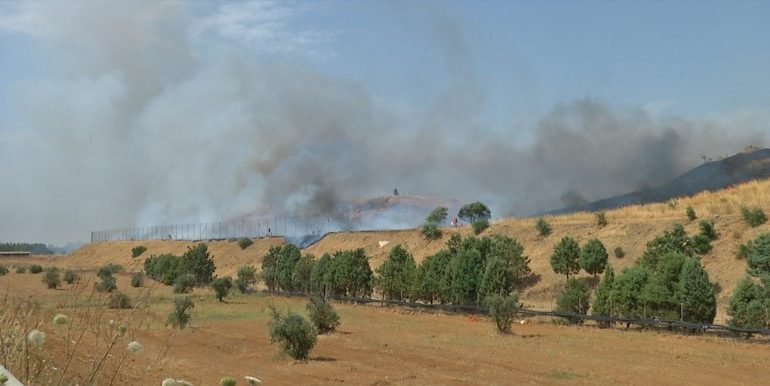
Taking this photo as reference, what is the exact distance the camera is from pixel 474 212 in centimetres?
11912

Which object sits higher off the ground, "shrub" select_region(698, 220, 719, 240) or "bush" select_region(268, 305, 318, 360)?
"shrub" select_region(698, 220, 719, 240)

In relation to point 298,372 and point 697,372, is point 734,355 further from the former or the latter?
point 298,372

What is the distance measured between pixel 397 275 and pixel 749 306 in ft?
93.9

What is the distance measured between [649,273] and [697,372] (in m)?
15.5

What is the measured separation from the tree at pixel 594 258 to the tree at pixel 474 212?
61.9 metres

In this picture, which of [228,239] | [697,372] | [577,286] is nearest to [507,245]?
[577,286]

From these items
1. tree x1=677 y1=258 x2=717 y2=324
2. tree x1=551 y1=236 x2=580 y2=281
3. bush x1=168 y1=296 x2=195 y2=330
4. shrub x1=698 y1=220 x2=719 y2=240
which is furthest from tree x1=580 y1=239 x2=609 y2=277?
bush x1=168 y1=296 x2=195 y2=330

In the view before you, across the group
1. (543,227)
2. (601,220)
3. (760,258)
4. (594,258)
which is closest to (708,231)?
(594,258)

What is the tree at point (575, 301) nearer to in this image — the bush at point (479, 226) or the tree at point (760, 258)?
the tree at point (760, 258)

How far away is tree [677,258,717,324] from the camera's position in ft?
117

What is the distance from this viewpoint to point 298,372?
22766 millimetres

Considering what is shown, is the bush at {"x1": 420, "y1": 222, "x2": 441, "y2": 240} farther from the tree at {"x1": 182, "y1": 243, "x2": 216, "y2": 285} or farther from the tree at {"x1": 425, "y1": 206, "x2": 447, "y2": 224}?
the tree at {"x1": 182, "y1": 243, "x2": 216, "y2": 285}

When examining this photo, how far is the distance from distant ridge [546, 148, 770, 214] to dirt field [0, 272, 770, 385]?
279 ft

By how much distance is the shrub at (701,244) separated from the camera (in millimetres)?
54781
